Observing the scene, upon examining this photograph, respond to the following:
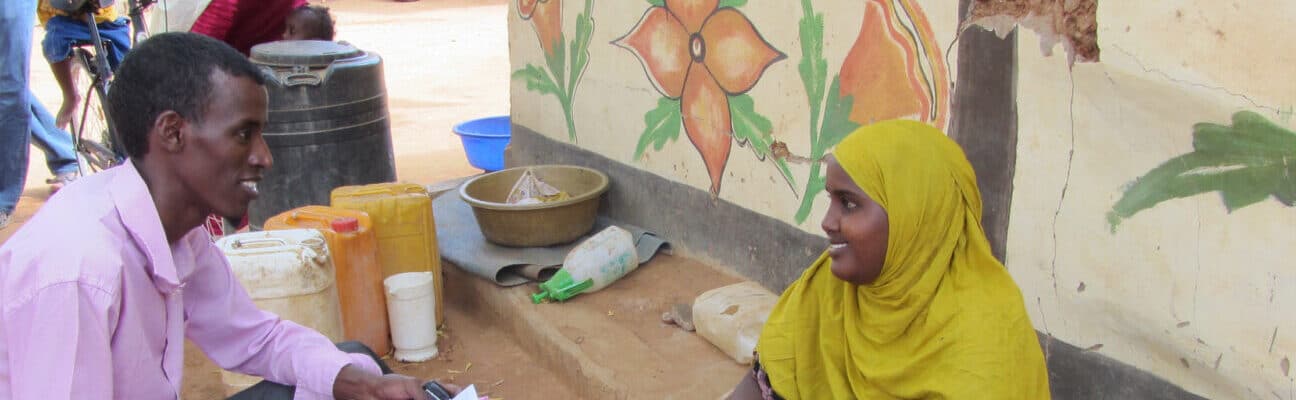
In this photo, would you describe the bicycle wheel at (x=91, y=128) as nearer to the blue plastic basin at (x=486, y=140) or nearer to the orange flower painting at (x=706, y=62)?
the blue plastic basin at (x=486, y=140)

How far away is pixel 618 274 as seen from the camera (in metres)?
3.95

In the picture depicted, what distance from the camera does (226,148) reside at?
1858mm

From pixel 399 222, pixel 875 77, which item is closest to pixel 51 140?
pixel 399 222

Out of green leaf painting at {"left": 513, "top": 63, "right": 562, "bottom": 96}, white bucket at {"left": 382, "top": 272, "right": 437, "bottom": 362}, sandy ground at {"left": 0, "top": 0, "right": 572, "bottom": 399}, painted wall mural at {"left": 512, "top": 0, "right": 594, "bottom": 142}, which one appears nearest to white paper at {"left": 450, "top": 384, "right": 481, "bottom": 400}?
sandy ground at {"left": 0, "top": 0, "right": 572, "bottom": 399}

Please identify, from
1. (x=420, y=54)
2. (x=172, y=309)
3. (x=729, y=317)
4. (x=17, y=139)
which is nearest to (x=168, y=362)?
(x=172, y=309)

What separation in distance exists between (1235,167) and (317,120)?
3623 mm

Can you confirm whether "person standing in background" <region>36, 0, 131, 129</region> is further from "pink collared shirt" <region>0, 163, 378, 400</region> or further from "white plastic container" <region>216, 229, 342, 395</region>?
"pink collared shirt" <region>0, 163, 378, 400</region>

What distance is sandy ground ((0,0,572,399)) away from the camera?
374 centimetres

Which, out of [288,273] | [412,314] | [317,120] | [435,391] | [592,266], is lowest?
[412,314]

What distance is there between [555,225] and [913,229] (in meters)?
2.39

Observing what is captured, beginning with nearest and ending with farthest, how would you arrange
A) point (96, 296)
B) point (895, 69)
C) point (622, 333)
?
point (96, 296) < point (895, 69) < point (622, 333)

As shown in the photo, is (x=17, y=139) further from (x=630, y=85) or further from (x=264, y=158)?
(x=264, y=158)

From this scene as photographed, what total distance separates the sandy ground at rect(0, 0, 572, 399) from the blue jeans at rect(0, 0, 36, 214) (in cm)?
27

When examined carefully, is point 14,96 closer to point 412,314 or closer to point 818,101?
point 412,314
